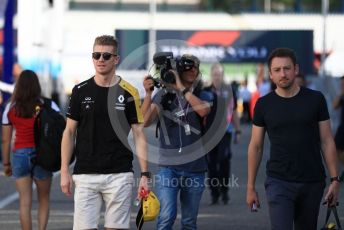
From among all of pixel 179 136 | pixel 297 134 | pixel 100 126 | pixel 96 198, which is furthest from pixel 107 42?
pixel 297 134

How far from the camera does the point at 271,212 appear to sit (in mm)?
7953

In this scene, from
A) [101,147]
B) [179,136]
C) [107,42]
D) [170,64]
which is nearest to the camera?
[101,147]

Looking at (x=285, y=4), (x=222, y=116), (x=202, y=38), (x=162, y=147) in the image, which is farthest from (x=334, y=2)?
(x=162, y=147)

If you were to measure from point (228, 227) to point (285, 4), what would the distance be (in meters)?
67.9

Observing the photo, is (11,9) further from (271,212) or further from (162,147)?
(271,212)

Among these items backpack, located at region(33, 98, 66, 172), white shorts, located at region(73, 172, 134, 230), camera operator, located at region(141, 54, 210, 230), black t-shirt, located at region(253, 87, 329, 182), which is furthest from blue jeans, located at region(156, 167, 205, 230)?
backpack, located at region(33, 98, 66, 172)

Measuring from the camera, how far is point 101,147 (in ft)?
26.9

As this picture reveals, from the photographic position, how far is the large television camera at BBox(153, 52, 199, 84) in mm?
9578

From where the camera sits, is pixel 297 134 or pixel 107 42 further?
pixel 107 42

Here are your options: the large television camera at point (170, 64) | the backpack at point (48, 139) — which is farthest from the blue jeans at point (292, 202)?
the backpack at point (48, 139)

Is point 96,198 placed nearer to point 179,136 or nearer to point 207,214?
point 179,136

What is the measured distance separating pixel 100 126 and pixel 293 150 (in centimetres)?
154

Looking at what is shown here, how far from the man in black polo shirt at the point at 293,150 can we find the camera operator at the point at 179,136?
1.38 m

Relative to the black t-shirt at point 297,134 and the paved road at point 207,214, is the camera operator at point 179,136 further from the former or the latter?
the paved road at point 207,214
